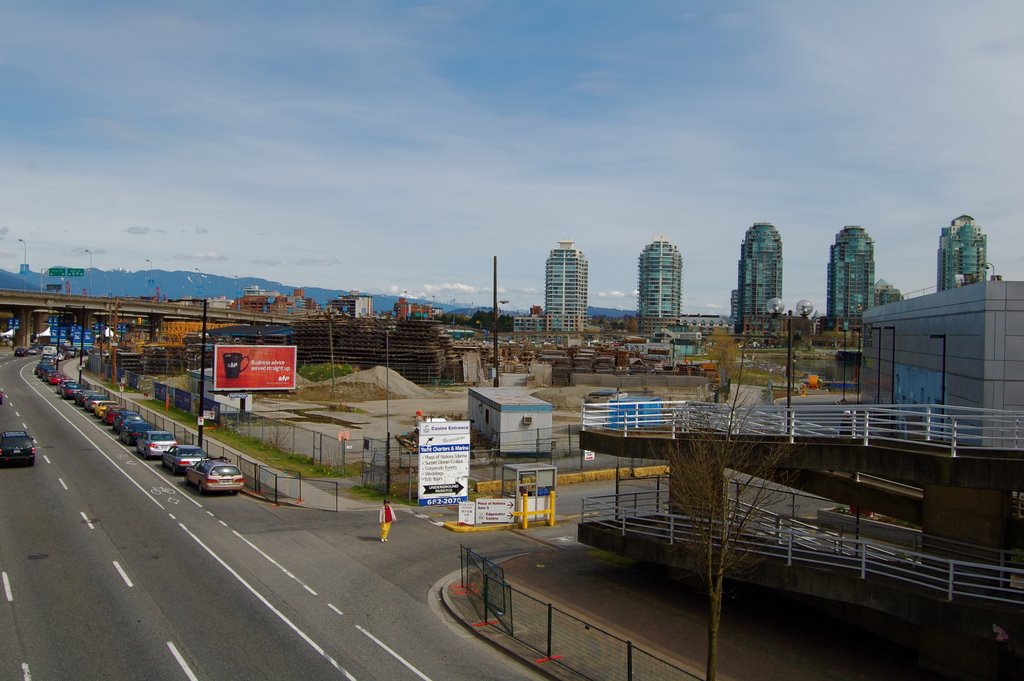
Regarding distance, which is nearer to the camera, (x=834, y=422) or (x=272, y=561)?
(x=834, y=422)

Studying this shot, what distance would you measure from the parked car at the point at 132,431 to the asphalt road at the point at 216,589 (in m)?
→ 11.3

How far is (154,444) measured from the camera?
40281 millimetres

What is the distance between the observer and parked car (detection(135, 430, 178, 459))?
40219mm

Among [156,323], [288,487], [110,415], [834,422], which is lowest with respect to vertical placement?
[288,487]

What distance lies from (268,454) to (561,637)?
1180 inches

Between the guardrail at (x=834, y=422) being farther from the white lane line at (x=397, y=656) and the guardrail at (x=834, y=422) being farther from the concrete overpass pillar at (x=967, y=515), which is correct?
the white lane line at (x=397, y=656)

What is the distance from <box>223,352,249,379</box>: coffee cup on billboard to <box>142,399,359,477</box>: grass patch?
Result: 1020cm

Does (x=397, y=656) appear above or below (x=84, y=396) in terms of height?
below

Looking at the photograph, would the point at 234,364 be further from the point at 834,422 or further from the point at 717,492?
the point at 717,492

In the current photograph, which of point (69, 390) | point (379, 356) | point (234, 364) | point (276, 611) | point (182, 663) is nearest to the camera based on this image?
point (182, 663)

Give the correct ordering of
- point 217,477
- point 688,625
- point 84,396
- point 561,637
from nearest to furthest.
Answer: point 561,637 → point 688,625 → point 217,477 → point 84,396

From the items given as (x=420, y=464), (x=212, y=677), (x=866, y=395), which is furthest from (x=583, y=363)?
(x=212, y=677)

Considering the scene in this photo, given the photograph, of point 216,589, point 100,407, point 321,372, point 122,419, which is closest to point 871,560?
point 216,589

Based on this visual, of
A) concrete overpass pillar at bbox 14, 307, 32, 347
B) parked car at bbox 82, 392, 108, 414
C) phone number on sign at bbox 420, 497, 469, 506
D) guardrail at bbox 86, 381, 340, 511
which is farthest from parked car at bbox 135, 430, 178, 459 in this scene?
concrete overpass pillar at bbox 14, 307, 32, 347
